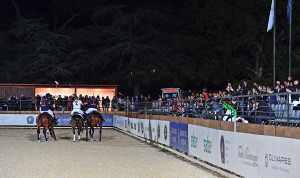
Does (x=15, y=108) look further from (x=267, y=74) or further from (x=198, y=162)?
(x=198, y=162)

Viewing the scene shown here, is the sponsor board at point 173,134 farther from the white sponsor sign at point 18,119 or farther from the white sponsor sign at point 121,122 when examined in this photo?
the white sponsor sign at point 18,119

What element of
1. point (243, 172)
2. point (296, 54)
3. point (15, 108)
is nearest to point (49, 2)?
point (15, 108)

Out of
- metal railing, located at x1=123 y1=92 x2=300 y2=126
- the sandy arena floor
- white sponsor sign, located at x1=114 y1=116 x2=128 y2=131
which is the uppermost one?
metal railing, located at x1=123 y1=92 x2=300 y2=126

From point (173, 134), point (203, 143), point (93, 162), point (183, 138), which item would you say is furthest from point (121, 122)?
point (203, 143)

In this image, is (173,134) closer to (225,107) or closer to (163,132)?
(163,132)

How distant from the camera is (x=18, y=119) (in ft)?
134

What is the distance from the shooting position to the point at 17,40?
6581cm

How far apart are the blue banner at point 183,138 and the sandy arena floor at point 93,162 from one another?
470 mm

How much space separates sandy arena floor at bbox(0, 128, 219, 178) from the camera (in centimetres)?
1391

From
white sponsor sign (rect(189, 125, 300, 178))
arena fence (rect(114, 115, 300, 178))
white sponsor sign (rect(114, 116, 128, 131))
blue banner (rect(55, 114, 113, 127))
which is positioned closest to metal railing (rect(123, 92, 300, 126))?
arena fence (rect(114, 115, 300, 178))

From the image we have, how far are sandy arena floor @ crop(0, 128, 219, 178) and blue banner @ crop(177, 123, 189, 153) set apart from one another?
0.47m

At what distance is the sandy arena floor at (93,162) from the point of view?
1391cm

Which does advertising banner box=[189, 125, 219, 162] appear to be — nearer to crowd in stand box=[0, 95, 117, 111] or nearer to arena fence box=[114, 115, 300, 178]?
arena fence box=[114, 115, 300, 178]

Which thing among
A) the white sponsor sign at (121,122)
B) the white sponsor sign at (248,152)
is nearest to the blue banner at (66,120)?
the white sponsor sign at (121,122)
